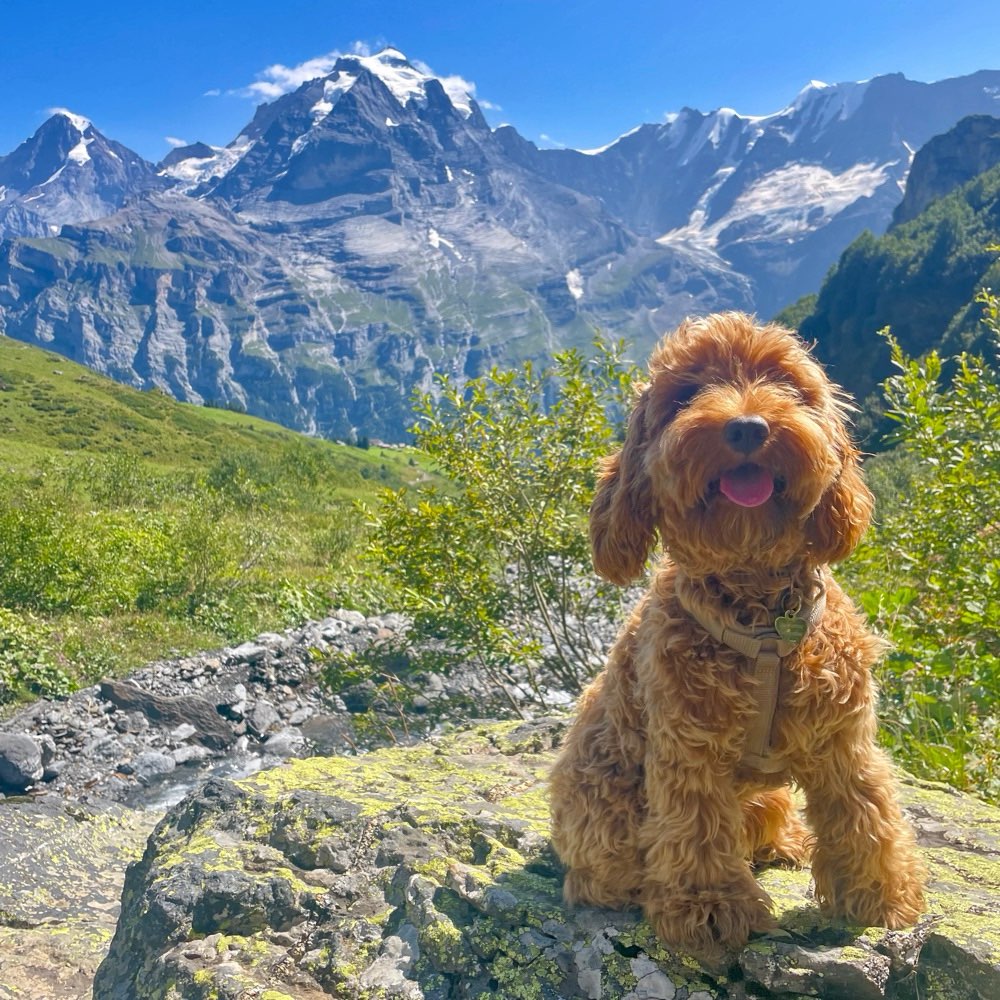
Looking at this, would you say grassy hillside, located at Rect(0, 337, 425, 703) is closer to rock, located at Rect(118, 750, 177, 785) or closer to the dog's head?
rock, located at Rect(118, 750, 177, 785)

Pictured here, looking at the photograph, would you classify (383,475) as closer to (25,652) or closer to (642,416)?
(25,652)

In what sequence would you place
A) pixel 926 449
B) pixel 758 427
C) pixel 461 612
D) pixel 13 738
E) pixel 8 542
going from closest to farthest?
pixel 758 427, pixel 926 449, pixel 461 612, pixel 13 738, pixel 8 542

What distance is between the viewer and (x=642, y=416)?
3969 mm

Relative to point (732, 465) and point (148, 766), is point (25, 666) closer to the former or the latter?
point (148, 766)

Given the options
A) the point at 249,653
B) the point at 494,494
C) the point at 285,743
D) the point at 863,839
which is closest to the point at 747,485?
the point at 863,839

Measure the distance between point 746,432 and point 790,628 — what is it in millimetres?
874

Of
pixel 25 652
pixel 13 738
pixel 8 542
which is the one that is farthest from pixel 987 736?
pixel 8 542

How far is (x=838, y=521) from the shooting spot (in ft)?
11.9

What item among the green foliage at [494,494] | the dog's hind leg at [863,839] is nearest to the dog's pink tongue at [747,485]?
the dog's hind leg at [863,839]

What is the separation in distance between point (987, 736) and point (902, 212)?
6250 inches

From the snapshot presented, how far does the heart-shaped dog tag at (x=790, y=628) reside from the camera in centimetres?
342

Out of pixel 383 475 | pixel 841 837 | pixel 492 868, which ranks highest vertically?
pixel 383 475

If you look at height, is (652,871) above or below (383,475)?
below

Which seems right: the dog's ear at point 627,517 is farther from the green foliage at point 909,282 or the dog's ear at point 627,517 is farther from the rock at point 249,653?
the green foliage at point 909,282
